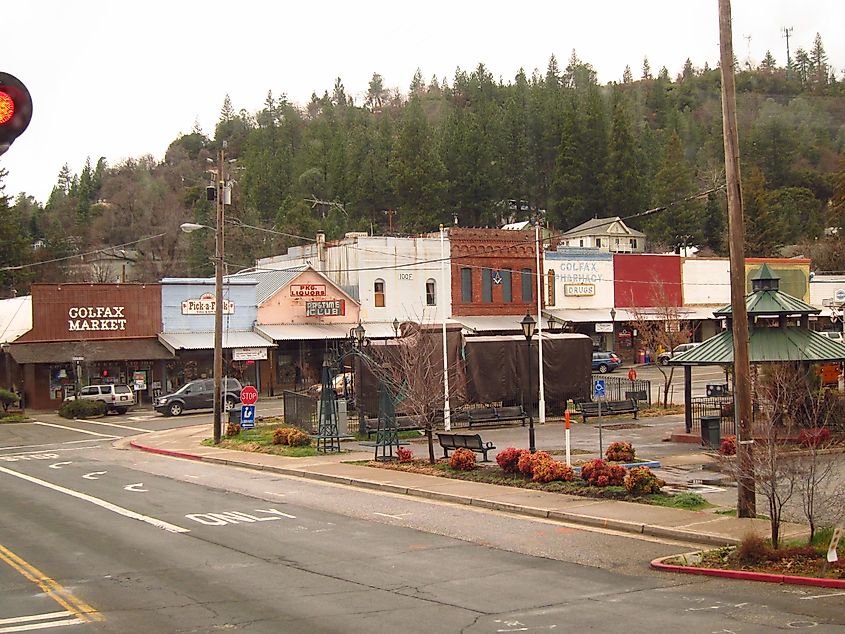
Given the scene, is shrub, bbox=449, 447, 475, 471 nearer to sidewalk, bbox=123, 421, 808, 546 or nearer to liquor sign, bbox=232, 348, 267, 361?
sidewalk, bbox=123, 421, 808, 546

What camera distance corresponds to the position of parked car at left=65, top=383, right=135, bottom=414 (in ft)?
163

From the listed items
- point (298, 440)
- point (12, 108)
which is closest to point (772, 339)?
point (298, 440)

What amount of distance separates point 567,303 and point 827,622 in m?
58.8

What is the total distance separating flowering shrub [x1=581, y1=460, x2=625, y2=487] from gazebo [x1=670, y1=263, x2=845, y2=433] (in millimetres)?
9936

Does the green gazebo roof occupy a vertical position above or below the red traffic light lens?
above

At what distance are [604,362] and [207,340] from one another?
2601 centimetres

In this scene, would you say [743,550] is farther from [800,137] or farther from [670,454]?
[800,137]

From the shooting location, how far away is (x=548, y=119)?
109875mm

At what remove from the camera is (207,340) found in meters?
55.3

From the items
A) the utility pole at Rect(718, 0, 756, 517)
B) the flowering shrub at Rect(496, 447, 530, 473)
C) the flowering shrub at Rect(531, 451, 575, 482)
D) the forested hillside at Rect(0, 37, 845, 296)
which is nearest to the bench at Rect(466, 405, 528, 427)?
the flowering shrub at Rect(496, 447, 530, 473)

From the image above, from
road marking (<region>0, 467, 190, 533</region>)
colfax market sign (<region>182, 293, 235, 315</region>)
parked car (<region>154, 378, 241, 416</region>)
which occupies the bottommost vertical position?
road marking (<region>0, 467, 190, 533</region>)

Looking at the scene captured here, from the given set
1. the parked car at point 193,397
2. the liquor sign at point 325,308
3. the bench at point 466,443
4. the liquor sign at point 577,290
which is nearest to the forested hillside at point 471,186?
the liquor sign at point 577,290

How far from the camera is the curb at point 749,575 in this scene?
37.2 ft

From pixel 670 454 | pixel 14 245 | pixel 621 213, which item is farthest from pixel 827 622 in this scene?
pixel 621 213
